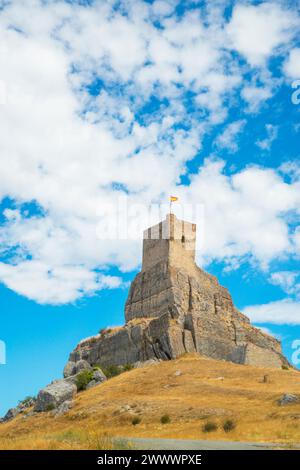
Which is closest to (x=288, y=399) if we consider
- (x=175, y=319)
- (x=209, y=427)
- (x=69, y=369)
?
(x=209, y=427)

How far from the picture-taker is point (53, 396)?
143 ft

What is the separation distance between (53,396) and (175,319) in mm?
14414

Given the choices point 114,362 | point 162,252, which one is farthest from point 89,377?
point 162,252

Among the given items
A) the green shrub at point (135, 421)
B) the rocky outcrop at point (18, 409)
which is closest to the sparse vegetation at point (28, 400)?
the rocky outcrop at point (18, 409)

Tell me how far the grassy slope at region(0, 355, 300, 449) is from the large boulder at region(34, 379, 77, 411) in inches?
45.6

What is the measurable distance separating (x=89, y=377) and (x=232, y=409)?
20801 mm

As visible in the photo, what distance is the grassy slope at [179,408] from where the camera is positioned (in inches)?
901

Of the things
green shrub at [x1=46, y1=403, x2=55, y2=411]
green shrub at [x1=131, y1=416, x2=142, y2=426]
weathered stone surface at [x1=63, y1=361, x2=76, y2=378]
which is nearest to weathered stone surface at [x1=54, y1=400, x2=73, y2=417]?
green shrub at [x1=46, y1=403, x2=55, y2=411]

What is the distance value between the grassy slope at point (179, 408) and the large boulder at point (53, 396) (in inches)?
45.6

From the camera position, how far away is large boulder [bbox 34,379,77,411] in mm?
42969

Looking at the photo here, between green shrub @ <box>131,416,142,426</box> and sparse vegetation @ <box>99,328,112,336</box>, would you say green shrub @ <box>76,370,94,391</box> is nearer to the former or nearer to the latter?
sparse vegetation @ <box>99,328,112,336</box>

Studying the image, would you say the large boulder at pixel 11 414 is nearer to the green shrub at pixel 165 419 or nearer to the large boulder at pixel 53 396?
the large boulder at pixel 53 396
